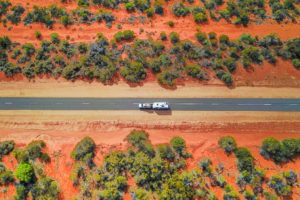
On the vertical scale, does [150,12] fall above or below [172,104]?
above

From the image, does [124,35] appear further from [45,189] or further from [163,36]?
[45,189]

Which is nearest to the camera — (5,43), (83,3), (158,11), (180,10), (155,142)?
(155,142)

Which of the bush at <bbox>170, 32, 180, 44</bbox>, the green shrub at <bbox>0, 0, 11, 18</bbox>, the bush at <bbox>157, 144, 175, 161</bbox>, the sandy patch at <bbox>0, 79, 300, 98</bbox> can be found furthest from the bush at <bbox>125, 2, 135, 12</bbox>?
the bush at <bbox>157, 144, 175, 161</bbox>

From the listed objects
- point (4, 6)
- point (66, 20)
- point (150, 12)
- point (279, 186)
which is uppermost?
point (4, 6)

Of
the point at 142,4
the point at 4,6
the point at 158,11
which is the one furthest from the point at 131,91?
the point at 4,6

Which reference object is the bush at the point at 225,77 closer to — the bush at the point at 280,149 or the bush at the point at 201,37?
the bush at the point at 201,37
